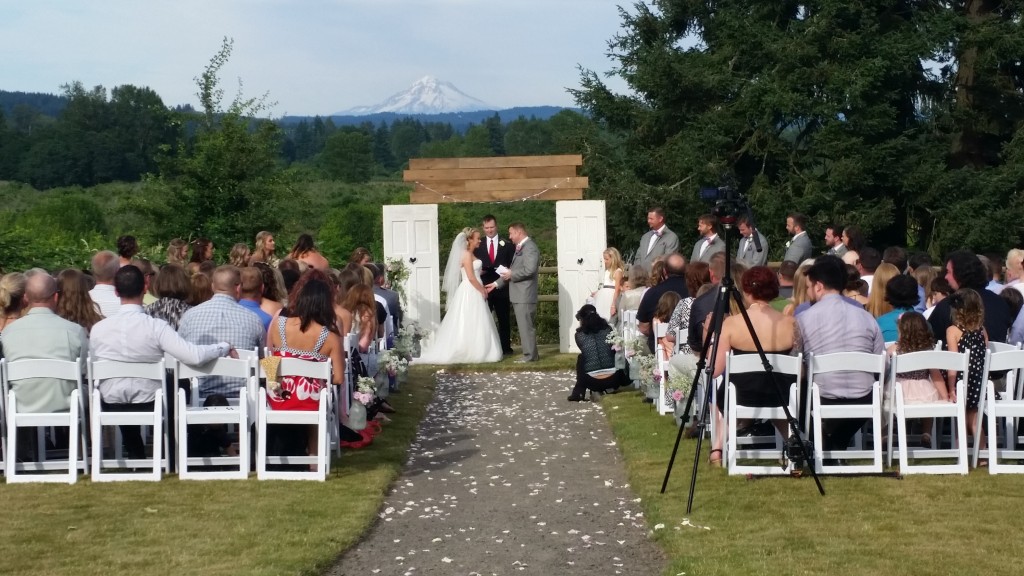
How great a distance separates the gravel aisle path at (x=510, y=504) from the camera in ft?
21.6

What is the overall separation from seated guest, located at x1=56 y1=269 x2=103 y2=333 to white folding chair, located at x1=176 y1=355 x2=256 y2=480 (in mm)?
1119

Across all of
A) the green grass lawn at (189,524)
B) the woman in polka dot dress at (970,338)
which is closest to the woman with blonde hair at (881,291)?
the woman in polka dot dress at (970,338)

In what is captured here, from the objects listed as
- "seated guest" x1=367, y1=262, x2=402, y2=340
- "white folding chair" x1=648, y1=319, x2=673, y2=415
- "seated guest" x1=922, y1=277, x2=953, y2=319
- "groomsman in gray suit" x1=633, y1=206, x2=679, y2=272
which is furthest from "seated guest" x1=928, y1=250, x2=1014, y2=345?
"groomsman in gray suit" x1=633, y1=206, x2=679, y2=272

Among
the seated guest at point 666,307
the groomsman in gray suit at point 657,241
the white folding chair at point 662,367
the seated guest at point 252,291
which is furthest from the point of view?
the groomsman in gray suit at point 657,241

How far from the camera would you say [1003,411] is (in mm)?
8344

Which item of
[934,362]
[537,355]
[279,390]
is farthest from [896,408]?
[537,355]

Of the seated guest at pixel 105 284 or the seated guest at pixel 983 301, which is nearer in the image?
the seated guest at pixel 983 301

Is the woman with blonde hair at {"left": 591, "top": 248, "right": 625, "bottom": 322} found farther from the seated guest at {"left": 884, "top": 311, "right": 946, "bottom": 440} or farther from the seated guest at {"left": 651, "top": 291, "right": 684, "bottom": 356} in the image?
the seated guest at {"left": 884, "top": 311, "right": 946, "bottom": 440}

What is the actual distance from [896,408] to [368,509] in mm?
3740

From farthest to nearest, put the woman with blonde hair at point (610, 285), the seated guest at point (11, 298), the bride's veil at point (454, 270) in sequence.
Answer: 1. the bride's veil at point (454, 270)
2. the woman with blonde hair at point (610, 285)
3. the seated guest at point (11, 298)

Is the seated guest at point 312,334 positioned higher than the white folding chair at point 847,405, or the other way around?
the seated guest at point 312,334

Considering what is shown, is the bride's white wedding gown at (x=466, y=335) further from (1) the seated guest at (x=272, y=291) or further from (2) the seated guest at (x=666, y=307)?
(1) the seated guest at (x=272, y=291)

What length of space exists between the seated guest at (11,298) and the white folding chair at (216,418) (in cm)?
158

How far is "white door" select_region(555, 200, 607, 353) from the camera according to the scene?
17.3 meters
